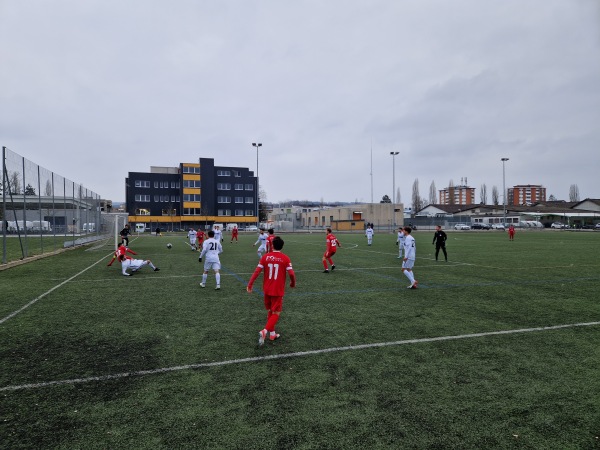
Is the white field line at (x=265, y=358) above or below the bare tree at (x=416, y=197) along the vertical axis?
below

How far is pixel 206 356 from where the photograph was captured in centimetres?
573

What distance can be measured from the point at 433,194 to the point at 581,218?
2723 inches

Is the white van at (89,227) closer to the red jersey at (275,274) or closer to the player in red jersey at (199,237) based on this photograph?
the player in red jersey at (199,237)

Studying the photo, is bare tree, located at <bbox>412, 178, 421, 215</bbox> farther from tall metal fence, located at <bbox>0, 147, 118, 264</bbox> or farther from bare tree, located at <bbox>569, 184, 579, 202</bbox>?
tall metal fence, located at <bbox>0, 147, 118, 264</bbox>

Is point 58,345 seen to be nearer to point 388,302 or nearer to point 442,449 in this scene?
point 442,449

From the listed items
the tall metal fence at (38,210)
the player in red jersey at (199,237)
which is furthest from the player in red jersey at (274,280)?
the player in red jersey at (199,237)

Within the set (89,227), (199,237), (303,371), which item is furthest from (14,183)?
(303,371)

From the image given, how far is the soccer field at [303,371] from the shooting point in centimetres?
368

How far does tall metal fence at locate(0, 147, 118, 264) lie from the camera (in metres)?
17.1

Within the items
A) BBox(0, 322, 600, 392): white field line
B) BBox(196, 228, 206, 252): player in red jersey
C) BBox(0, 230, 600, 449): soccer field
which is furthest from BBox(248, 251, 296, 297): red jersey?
BBox(196, 228, 206, 252): player in red jersey

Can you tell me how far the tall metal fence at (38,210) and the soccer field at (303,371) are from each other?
9568 millimetres

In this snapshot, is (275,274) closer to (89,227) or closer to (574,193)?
(89,227)

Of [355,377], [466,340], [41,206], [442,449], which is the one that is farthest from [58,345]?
[41,206]

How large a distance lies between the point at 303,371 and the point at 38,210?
23.0m
